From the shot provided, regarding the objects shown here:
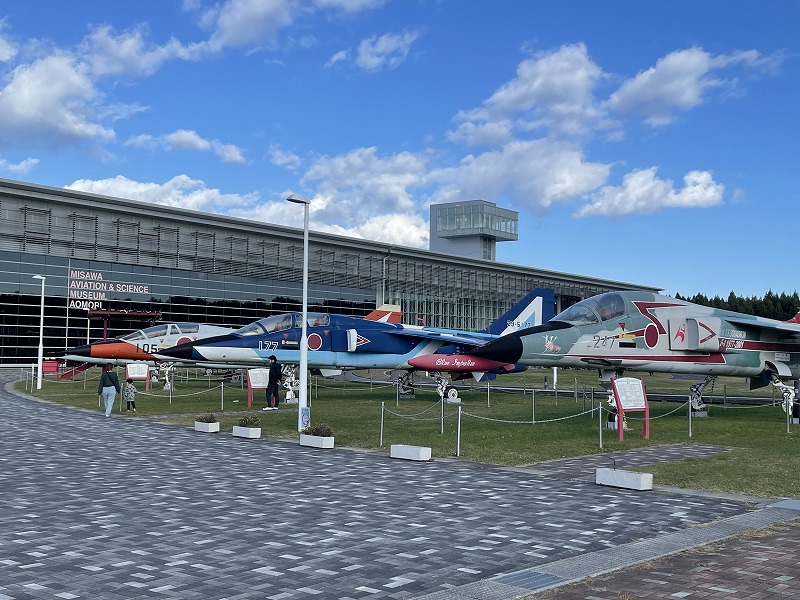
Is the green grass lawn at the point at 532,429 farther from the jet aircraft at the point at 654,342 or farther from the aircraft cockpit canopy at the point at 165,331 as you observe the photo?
the aircraft cockpit canopy at the point at 165,331

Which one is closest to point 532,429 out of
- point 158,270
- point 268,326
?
point 268,326

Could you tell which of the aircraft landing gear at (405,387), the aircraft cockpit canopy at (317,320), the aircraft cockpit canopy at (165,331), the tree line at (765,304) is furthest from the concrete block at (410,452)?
the tree line at (765,304)

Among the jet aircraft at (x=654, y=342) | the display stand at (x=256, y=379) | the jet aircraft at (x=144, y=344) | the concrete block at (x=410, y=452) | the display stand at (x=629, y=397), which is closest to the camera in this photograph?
the concrete block at (x=410, y=452)

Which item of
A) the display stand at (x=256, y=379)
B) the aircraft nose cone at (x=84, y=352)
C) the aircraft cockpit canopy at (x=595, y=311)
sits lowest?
the display stand at (x=256, y=379)

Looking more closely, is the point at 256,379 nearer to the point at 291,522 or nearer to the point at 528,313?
the point at 528,313

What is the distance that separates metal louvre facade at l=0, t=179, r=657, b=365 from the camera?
5712 cm

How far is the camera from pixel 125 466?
13703 mm

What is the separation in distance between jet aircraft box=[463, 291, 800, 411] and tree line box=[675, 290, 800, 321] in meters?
70.6

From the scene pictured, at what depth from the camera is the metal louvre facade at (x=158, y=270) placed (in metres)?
57.1

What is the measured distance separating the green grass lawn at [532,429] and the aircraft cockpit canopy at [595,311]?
9.29ft

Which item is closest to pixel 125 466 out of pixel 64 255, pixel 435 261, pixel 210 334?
pixel 210 334

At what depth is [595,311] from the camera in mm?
21016

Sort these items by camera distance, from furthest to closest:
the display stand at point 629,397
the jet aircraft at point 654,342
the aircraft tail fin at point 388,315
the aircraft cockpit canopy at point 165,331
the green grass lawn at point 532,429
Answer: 1. the aircraft tail fin at point 388,315
2. the aircraft cockpit canopy at point 165,331
3. the jet aircraft at point 654,342
4. the display stand at point 629,397
5. the green grass lawn at point 532,429

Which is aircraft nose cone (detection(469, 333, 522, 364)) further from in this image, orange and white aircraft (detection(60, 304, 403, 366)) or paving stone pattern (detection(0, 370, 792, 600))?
orange and white aircraft (detection(60, 304, 403, 366))
